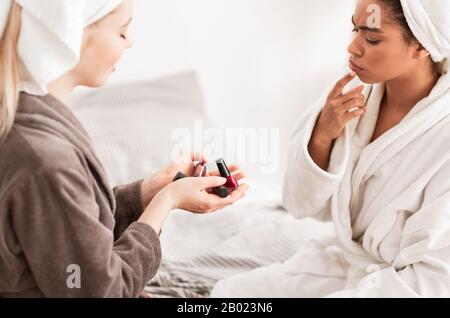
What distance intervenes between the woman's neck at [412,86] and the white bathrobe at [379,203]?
0.11 ft

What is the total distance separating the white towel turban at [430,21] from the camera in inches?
40.0

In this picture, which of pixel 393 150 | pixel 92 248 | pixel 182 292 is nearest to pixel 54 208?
pixel 92 248

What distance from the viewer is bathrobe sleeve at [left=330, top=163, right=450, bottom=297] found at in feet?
3.51

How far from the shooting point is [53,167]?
2.60ft

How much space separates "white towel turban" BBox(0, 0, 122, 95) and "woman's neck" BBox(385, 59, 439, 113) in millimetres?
576

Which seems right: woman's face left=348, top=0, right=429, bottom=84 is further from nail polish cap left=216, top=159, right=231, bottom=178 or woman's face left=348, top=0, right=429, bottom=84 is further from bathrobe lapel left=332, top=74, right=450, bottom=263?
nail polish cap left=216, top=159, right=231, bottom=178

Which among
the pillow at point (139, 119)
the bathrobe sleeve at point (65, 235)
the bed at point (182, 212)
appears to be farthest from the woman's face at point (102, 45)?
the pillow at point (139, 119)

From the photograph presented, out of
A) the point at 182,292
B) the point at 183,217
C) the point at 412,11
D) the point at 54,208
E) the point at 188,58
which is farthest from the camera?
the point at 188,58

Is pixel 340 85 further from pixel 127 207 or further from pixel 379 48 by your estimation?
pixel 127 207

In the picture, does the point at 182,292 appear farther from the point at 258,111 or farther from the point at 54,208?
the point at 54,208

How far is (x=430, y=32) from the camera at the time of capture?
1039 millimetres

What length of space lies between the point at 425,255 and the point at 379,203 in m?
0.12

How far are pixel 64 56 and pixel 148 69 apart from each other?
1.13 m

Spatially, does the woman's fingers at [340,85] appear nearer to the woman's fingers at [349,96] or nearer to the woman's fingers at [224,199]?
the woman's fingers at [349,96]
